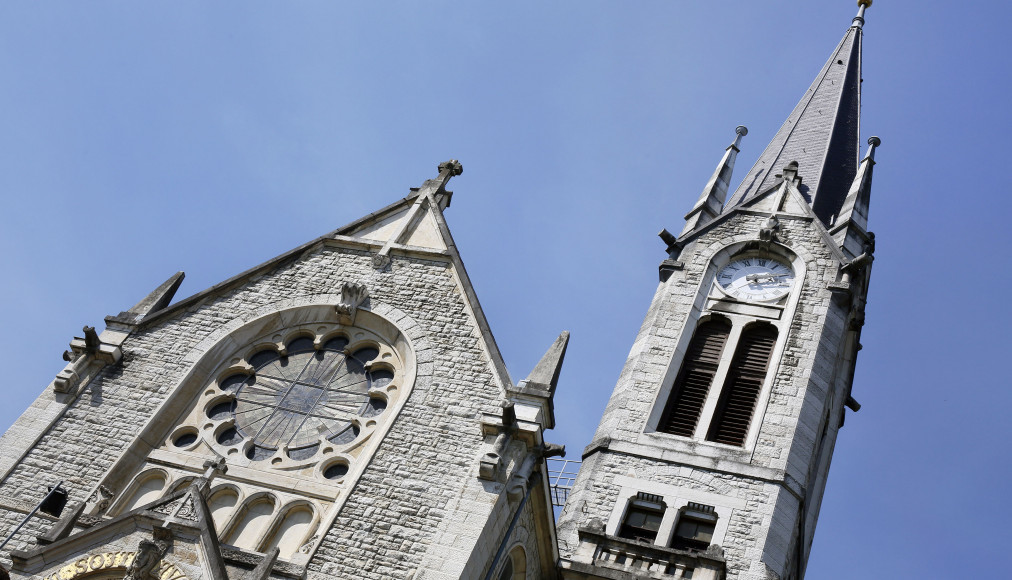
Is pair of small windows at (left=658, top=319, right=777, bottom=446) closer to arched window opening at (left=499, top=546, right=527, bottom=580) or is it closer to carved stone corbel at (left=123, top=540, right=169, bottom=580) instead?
arched window opening at (left=499, top=546, right=527, bottom=580)

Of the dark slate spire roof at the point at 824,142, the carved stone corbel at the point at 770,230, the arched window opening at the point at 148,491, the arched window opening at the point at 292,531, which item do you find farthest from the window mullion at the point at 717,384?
the arched window opening at the point at 148,491

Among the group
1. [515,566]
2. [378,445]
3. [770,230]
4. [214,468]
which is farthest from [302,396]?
[770,230]

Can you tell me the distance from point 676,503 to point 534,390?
696 centimetres

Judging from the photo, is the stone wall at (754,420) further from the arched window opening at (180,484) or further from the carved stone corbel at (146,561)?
the carved stone corbel at (146,561)

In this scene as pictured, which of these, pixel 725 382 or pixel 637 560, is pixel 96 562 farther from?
pixel 725 382

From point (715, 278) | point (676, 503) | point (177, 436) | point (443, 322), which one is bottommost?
point (177, 436)

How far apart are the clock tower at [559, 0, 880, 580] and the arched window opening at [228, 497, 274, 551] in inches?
218

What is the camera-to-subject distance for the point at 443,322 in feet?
57.0

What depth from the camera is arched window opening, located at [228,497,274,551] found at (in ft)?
49.6

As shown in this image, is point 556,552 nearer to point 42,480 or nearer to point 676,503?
point 676,503

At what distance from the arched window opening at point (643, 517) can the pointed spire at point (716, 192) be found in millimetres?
8193

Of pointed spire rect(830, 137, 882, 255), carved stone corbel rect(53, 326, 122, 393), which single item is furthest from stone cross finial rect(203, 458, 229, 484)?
pointed spire rect(830, 137, 882, 255)

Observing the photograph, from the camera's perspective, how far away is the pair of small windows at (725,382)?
2400 centimetres

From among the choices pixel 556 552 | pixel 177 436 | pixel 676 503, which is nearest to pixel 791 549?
pixel 676 503
